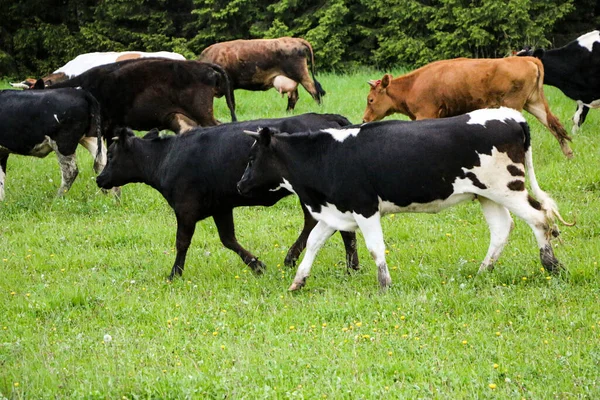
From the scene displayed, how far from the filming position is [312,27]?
26516 millimetres

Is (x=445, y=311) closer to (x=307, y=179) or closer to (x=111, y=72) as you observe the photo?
(x=307, y=179)

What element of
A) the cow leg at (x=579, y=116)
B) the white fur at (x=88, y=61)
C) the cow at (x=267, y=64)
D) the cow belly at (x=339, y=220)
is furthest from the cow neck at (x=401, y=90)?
the cow belly at (x=339, y=220)

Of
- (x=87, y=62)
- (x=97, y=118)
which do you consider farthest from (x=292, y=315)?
(x=87, y=62)

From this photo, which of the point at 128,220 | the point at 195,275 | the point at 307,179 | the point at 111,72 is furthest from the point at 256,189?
the point at 111,72

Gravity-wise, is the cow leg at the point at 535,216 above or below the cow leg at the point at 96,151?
above

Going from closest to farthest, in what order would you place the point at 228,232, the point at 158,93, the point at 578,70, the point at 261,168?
the point at 261,168 < the point at 228,232 < the point at 158,93 < the point at 578,70

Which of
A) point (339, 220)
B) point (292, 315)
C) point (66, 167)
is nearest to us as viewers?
point (292, 315)

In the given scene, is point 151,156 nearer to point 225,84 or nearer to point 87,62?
point 225,84

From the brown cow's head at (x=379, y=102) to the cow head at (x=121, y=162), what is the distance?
5.34 meters

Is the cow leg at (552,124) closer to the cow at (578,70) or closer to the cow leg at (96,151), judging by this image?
the cow at (578,70)

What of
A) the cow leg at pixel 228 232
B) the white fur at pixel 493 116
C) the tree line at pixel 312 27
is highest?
the white fur at pixel 493 116

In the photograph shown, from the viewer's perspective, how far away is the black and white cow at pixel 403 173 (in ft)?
26.5

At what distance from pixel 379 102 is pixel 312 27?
12444mm

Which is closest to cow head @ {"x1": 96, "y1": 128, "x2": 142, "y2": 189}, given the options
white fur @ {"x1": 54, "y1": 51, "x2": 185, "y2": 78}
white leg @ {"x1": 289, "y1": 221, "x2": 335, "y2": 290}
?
white leg @ {"x1": 289, "y1": 221, "x2": 335, "y2": 290}
